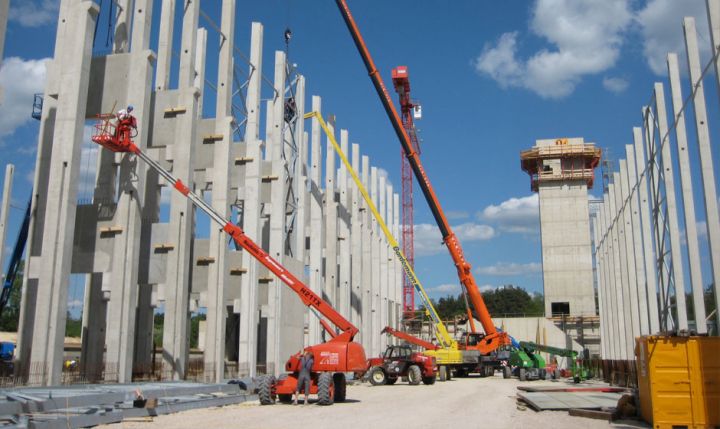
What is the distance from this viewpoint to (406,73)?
5428 cm

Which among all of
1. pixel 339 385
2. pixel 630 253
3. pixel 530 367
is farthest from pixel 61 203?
pixel 530 367

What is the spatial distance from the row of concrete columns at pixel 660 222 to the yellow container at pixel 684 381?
1827 mm

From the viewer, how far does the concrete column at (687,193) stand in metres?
15.4

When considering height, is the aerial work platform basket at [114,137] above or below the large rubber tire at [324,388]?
above

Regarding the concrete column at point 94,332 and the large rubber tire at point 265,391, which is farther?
the concrete column at point 94,332

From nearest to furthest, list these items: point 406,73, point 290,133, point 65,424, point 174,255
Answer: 1. point 65,424
2. point 174,255
3. point 290,133
4. point 406,73

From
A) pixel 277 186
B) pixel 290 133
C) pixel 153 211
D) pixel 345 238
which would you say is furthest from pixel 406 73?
pixel 153 211

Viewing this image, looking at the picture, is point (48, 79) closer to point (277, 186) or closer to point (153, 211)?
point (153, 211)

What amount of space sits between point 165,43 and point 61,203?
8286 mm

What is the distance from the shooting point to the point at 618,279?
3120cm

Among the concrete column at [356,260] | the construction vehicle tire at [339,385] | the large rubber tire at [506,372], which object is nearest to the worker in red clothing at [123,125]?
the construction vehicle tire at [339,385]

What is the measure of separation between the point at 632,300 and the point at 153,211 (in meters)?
19.5

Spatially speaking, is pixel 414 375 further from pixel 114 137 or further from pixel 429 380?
pixel 114 137

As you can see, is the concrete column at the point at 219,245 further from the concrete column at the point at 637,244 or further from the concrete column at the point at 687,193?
the concrete column at the point at 637,244
